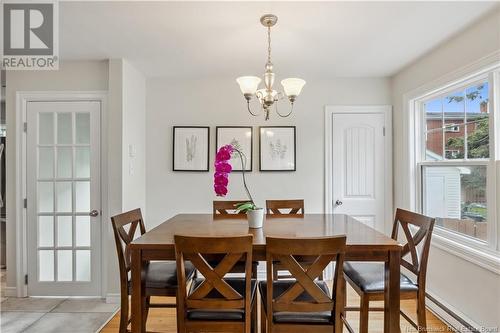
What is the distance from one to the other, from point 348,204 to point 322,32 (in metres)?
2.06

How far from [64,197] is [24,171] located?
486 mm

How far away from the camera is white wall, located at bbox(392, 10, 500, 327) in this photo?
2.17 meters

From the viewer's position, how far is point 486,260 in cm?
221

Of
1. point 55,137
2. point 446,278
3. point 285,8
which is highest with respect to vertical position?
point 285,8

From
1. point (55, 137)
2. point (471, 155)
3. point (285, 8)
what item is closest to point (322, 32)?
point (285, 8)

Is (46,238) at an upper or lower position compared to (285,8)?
lower

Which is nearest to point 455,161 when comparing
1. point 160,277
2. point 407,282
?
point 407,282

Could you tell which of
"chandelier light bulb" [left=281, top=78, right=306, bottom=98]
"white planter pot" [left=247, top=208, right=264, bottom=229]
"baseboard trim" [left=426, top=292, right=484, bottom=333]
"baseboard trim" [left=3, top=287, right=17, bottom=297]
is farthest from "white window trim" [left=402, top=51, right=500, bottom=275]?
"baseboard trim" [left=3, top=287, right=17, bottom=297]

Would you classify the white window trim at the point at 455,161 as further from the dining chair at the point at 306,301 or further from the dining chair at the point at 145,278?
Answer: the dining chair at the point at 145,278

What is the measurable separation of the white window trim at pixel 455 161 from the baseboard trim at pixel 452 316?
18.1 inches

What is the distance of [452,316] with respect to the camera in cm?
254

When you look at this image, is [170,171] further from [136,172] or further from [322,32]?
[322,32]

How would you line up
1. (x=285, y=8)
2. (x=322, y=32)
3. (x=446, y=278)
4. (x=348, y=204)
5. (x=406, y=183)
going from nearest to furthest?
(x=285, y=8) → (x=322, y=32) → (x=446, y=278) → (x=406, y=183) → (x=348, y=204)

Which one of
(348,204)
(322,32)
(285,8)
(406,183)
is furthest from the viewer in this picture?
(348,204)
